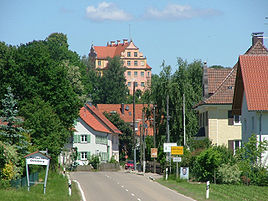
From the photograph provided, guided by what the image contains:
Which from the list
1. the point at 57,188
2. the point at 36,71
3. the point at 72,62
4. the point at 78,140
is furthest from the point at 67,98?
the point at 72,62

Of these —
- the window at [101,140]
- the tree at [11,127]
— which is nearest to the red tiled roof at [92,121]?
the window at [101,140]

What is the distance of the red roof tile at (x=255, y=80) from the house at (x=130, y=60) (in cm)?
12513

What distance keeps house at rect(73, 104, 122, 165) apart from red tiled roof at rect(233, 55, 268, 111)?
1610 inches

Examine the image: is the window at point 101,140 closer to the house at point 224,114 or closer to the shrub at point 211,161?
the house at point 224,114

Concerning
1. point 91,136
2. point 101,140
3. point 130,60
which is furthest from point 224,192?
point 130,60

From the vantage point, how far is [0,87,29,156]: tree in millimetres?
36562

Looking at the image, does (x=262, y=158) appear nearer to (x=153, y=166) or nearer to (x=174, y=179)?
(x=174, y=179)

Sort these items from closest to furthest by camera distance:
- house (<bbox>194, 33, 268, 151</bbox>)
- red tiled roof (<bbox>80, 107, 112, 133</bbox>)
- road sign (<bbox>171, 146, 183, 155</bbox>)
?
road sign (<bbox>171, 146, 183, 155</bbox>)
house (<bbox>194, 33, 268, 151</bbox>)
red tiled roof (<bbox>80, 107, 112, 133</bbox>)

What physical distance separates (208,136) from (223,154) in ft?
51.5

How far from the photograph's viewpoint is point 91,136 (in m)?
89.9

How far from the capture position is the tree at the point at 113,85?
141875mm

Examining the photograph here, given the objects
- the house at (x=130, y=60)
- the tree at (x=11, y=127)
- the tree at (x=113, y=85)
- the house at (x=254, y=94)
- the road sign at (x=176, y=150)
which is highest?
the house at (x=130, y=60)

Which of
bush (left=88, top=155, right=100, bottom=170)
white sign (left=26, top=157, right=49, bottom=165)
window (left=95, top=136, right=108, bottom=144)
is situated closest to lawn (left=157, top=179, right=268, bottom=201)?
white sign (left=26, top=157, right=49, bottom=165)

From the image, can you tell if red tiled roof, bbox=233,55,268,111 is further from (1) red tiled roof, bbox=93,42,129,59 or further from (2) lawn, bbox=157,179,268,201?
(1) red tiled roof, bbox=93,42,129,59
